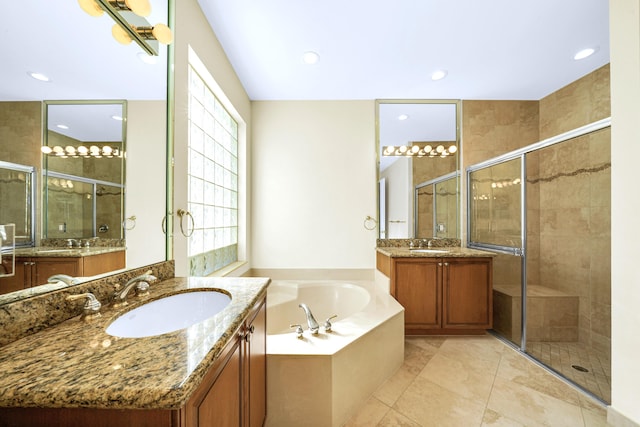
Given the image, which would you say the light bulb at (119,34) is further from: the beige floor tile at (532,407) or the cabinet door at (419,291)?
the beige floor tile at (532,407)

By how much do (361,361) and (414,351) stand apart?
83 centimetres

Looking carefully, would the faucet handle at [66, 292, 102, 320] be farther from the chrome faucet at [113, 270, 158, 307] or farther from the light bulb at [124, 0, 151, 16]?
the light bulb at [124, 0, 151, 16]

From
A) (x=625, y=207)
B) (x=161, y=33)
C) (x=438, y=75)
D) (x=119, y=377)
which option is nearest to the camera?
(x=119, y=377)

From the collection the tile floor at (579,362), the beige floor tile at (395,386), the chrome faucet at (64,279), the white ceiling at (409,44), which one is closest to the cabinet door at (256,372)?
the chrome faucet at (64,279)

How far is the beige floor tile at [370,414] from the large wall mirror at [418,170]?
170 cm

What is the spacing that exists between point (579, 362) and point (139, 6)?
12.3ft

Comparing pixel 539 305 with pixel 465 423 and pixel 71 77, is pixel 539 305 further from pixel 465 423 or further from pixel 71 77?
pixel 71 77

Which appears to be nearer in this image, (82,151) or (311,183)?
(82,151)

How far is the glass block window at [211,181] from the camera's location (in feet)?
6.17

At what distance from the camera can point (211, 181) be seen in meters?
2.17

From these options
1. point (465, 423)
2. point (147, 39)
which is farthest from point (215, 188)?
point (465, 423)

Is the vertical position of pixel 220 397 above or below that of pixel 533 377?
above

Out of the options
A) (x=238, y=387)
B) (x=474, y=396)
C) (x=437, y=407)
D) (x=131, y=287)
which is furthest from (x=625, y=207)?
(x=131, y=287)

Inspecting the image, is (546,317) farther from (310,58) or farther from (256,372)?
(310,58)
